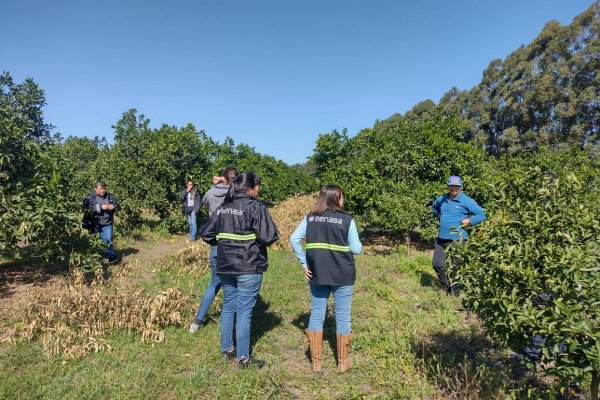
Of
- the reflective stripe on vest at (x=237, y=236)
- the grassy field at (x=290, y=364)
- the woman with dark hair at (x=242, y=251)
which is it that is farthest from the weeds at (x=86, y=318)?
the reflective stripe on vest at (x=237, y=236)

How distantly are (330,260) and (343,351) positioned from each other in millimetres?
1059

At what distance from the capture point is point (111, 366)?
392 centimetres

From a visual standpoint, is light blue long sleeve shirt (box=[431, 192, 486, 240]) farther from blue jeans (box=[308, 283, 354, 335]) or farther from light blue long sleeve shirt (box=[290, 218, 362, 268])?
blue jeans (box=[308, 283, 354, 335])

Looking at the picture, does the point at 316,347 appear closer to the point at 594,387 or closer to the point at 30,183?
the point at 594,387

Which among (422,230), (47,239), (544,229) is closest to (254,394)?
(544,229)

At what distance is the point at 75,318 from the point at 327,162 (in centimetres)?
1447

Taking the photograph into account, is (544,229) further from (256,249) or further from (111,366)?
(111,366)

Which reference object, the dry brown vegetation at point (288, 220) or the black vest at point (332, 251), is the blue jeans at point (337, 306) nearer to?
the black vest at point (332, 251)

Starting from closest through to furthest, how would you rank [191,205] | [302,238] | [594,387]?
1. [594,387]
2. [302,238]
3. [191,205]

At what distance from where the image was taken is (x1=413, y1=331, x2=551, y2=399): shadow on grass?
3.52m

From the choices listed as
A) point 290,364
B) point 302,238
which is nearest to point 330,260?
point 302,238

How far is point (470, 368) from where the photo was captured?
12.7 feet

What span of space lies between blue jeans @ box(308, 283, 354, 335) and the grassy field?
22.2 inches

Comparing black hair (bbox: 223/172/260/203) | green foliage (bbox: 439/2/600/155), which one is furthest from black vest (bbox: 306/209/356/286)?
green foliage (bbox: 439/2/600/155)
